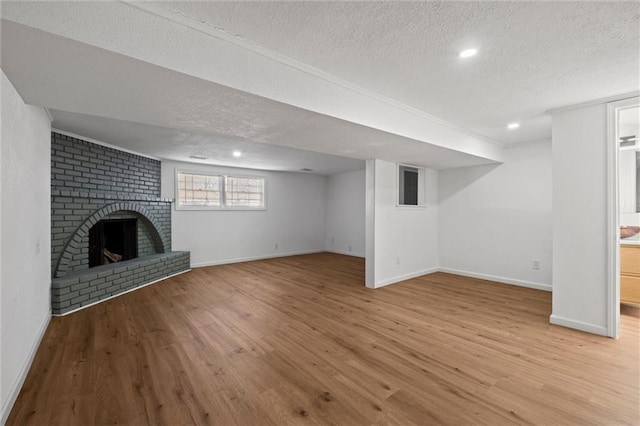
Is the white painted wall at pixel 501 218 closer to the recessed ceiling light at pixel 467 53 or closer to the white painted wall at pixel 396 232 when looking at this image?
the white painted wall at pixel 396 232

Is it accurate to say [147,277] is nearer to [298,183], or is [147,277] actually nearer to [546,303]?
[298,183]

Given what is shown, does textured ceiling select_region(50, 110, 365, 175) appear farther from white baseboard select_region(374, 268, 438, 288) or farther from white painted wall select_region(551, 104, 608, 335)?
white painted wall select_region(551, 104, 608, 335)

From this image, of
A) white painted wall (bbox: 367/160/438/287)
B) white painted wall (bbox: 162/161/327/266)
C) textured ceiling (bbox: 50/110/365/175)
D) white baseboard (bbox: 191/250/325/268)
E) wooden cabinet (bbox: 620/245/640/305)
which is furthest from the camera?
white baseboard (bbox: 191/250/325/268)

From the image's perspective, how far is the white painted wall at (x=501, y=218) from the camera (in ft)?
14.5

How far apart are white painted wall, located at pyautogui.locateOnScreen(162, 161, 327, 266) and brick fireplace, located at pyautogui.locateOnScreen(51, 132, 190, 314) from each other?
35 centimetres

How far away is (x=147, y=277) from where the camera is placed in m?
4.64

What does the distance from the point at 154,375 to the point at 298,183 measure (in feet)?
20.5

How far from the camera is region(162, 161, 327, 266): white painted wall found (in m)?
6.01

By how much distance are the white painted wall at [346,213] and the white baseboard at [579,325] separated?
466 centimetres

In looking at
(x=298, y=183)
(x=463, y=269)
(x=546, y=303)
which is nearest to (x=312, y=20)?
(x=546, y=303)

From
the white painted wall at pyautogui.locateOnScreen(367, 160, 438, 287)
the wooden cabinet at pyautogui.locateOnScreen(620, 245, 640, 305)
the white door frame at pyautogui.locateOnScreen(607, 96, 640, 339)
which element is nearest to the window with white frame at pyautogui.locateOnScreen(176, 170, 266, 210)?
the white painted wall at pyautogui.locateOnScreen(367, 160, 438, 287)

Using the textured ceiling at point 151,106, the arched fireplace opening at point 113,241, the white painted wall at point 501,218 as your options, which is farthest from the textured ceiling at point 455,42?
the arched fireplace opening at point 113,241

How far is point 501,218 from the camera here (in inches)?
190

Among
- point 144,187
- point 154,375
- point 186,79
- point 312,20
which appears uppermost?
point 312,20
